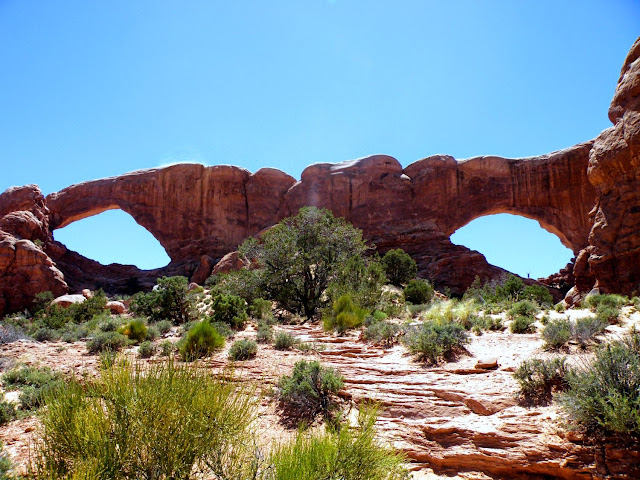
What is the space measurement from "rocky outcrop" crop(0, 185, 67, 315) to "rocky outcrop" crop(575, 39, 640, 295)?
30.8m

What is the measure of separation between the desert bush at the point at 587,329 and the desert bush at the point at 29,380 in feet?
26.3

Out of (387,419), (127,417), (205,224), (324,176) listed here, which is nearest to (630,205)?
(387,419)

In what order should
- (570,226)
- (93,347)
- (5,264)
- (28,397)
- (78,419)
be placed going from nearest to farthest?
1. (78,419)
2. (28,397)
3. (93,347)
4. (5,264)
5. (570,226)

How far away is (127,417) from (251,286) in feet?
43.5

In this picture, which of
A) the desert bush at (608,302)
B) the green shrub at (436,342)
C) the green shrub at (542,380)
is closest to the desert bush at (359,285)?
the green shrub at (436,342)

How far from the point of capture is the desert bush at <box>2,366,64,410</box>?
5.58m

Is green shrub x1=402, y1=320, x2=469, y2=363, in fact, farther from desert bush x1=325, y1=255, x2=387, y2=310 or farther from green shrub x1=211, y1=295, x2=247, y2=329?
green shrub x1=211, y1=295, x2=247, y2=329

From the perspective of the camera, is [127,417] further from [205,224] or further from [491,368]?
[205,224]

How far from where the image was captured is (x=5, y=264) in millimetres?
24703

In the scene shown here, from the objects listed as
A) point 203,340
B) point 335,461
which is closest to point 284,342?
point 203,340

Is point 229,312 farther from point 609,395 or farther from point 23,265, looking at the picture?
point 23,265

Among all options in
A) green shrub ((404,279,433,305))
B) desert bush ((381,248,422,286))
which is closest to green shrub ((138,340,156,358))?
green shrub ((404,279,433,305))

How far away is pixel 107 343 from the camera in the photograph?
28.5 ft

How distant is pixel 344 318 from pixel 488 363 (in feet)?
15.0
